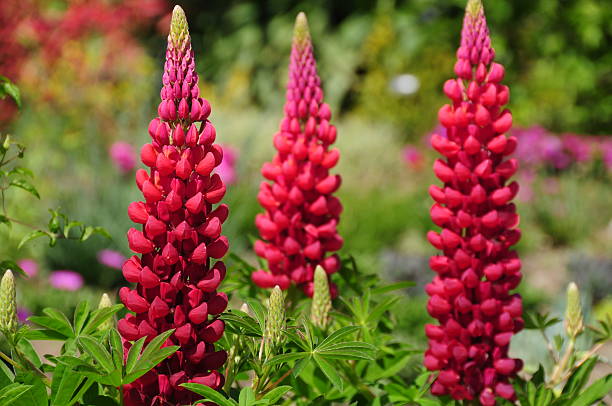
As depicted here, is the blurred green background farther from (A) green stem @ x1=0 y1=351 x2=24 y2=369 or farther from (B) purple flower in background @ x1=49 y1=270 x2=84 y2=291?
(A) green stem @ x1=0 y1=351 x2=24 y2=369

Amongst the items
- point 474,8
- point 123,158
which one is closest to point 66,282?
point 123,158

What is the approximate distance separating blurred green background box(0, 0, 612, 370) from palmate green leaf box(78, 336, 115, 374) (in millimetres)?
2329

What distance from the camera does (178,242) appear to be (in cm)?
111

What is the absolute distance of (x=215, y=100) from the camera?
11094 millimetres

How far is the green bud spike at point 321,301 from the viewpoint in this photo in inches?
56.3

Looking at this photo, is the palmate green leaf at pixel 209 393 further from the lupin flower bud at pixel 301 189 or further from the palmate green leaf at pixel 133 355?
the lupin flower bud at pixel 301 189

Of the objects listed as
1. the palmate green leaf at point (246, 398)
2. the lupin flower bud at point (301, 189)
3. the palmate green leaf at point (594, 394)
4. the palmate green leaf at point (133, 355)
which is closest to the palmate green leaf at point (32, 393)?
the palmate green leaf at point (133, 355)

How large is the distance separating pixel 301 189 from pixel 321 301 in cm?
34

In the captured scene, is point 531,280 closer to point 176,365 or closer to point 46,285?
point 46,285

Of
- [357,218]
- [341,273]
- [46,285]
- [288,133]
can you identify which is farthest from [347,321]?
[357,218]

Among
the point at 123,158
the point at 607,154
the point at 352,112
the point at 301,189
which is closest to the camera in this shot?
the point at 301,189

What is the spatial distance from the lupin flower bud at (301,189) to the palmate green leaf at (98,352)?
26.5 inches

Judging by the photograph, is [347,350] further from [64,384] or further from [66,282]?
[66,282]

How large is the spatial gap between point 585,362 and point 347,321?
1.56ft
